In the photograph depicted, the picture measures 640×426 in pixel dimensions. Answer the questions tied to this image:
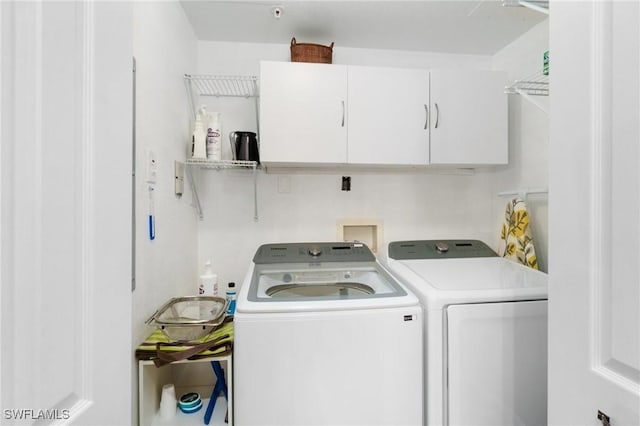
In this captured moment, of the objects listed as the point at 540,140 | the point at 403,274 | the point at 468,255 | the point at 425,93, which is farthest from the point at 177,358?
the point at 540,140

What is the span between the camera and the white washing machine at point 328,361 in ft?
3.86

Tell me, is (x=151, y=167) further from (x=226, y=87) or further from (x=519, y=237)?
(x=519, y=237)

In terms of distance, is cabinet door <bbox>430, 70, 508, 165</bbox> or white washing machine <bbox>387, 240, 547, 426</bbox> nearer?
white washing machine <bbox>387, 240, 547, 426</bbox>

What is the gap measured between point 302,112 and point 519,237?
1566 millimetres

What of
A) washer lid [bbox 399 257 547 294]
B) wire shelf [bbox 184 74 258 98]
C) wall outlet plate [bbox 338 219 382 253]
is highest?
wire shelf [bbox 184 74 258 98]

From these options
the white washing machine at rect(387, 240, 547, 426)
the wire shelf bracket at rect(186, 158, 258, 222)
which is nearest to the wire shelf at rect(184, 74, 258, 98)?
the wire shelf bracket at rect(186, 158, 258, 222)

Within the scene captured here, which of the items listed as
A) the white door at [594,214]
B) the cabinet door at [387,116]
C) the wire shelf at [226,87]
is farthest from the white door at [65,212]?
the wire shelf at [226,87]

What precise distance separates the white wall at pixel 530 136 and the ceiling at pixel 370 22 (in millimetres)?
111

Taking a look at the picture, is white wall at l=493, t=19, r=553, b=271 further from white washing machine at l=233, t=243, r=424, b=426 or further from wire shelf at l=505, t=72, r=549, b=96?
white washing machine at l=233, t=243, r=424, b=426

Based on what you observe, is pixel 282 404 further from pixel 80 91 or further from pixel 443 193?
pixel 443 193

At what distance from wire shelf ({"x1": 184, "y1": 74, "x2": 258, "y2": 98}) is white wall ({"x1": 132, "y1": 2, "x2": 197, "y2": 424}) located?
5.5 inches

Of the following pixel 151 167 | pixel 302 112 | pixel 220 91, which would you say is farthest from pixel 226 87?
pixel 151 167

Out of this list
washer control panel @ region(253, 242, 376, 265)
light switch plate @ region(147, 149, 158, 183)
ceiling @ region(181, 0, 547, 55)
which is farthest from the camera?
washer control panel @ region(253, 242, 376, 265)

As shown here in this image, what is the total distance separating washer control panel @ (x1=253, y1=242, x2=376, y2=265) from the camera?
1862mm
